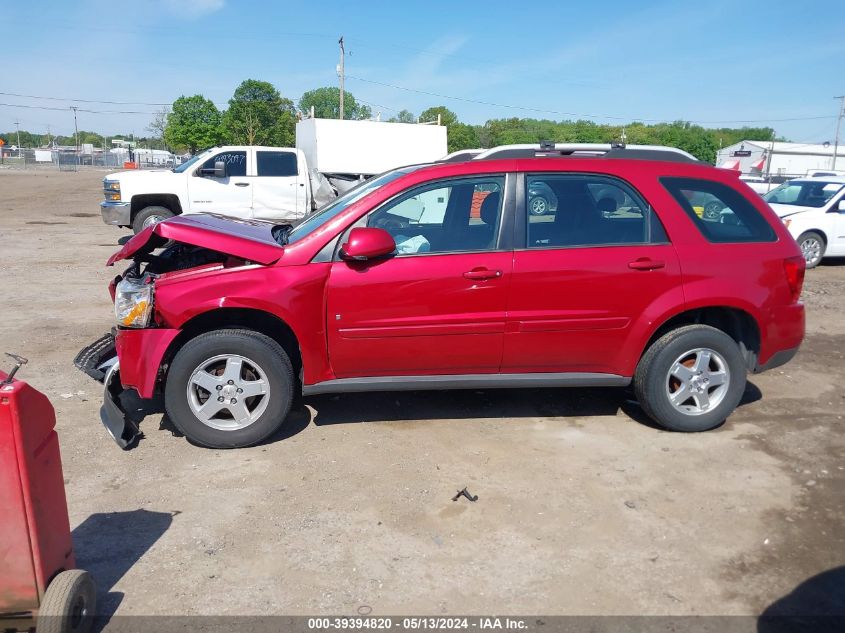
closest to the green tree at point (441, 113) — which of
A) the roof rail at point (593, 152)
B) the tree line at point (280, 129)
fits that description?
the tree line at point (280, 129)

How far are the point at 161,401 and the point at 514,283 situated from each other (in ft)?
9.45

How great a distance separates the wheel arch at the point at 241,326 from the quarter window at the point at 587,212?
72.1 inches

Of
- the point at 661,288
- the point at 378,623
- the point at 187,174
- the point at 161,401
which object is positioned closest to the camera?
the point at 378,623

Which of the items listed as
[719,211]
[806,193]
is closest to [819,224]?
[806,193]

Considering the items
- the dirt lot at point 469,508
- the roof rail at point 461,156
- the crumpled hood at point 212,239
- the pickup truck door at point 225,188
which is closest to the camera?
the dirt lot at point 469,508

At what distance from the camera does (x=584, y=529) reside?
3738mm

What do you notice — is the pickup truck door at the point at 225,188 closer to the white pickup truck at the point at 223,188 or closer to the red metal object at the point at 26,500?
the white pickup truck at the point at 223,188

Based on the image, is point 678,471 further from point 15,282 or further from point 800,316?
point 15,282

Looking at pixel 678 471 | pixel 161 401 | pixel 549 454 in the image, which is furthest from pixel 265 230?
pixel 678 471

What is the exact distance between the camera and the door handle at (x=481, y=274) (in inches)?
179

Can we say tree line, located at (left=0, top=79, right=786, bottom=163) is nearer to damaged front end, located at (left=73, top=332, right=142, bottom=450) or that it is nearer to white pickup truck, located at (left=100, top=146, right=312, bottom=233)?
white pickup truck, located at (left=100, top=146, right=312, bottom=233)

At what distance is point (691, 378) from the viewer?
16.0ft

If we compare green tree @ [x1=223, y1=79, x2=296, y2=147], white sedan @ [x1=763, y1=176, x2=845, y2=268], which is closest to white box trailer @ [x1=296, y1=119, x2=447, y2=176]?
white sedan @ [x1=763, y1=176, x2=845, y2=268]

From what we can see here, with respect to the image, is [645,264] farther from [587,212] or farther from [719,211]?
[719,211]
